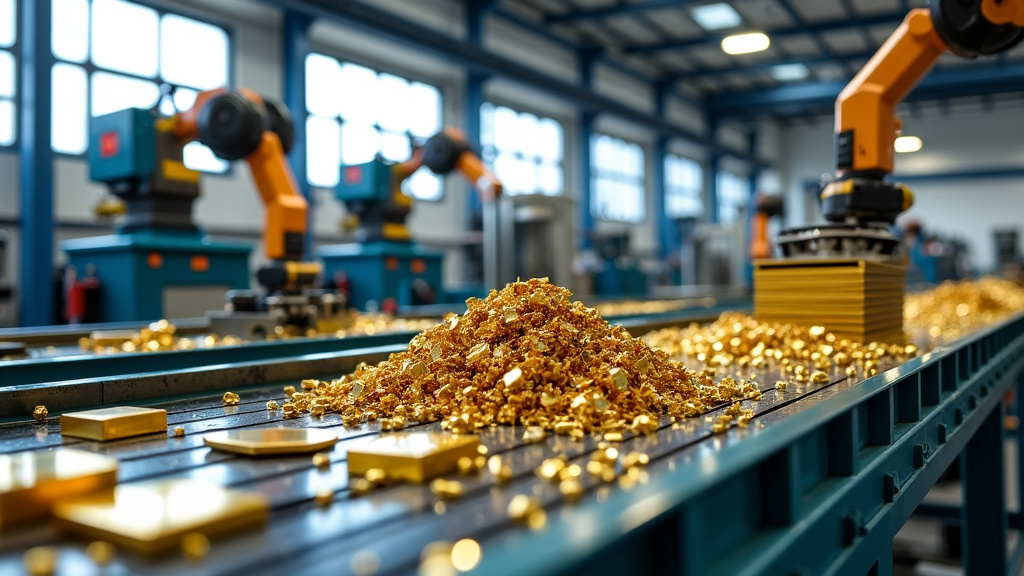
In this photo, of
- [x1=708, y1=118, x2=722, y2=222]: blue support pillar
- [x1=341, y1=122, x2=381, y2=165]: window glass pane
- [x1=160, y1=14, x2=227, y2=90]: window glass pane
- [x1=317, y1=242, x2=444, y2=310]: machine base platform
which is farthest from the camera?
[x1=708, y1=118, x2=722, y2=222]: blue support pillar

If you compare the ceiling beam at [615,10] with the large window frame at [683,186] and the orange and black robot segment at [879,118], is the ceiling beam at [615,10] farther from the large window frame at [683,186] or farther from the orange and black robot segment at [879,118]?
the orange and black robot segment at [879,118]

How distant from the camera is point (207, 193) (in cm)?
841

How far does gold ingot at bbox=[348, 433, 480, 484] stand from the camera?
1.13 metres

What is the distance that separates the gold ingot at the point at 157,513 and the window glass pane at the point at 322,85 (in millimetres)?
8838

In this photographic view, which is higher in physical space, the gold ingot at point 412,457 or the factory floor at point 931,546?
the gold ingot at point 412,457

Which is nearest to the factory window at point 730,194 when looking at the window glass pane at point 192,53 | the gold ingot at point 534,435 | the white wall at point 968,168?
the white wall at point 968,168

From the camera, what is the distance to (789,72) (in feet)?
51.4

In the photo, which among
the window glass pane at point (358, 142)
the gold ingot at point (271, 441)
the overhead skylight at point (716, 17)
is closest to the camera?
the gold ingot at point (271, 441)

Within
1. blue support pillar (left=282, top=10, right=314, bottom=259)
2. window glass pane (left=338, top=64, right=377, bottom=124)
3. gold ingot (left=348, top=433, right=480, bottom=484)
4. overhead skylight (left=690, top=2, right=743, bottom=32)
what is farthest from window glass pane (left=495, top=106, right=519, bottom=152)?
gold ingot (left=348, top=433, right=480, bottom=484)

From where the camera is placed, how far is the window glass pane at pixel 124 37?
7.41 metres

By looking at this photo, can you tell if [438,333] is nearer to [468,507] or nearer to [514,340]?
[514,340]

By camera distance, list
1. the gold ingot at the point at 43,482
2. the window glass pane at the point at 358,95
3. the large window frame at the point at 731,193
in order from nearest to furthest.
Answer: the gold ingot at the point at 43,482, the window glass pane at the point at 358,95, the large window frame at the point at 731,193

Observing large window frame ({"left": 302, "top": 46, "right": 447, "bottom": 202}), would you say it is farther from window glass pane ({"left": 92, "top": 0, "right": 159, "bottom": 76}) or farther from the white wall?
the white wall

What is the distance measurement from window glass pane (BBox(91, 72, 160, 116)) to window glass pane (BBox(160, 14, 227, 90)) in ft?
0.86
